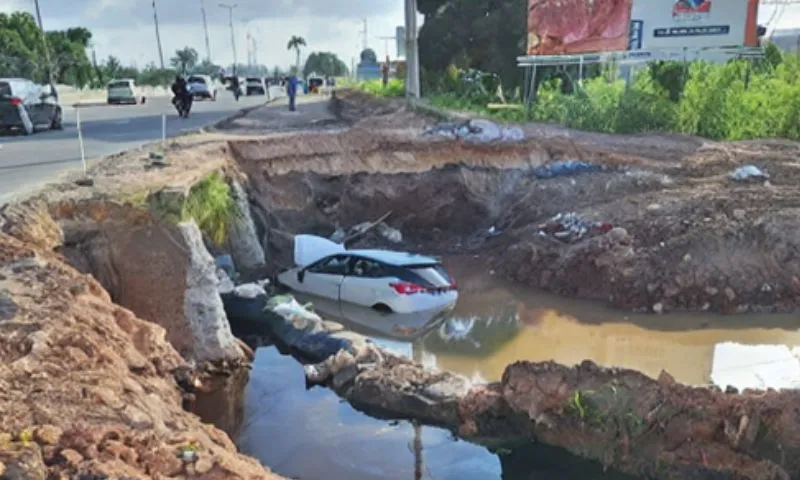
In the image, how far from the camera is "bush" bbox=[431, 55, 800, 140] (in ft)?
88.6

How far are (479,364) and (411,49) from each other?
25.7m

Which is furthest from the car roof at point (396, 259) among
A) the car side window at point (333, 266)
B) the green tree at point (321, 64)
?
the green tree at point (321, 64)

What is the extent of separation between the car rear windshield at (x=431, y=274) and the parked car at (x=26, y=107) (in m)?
18.6

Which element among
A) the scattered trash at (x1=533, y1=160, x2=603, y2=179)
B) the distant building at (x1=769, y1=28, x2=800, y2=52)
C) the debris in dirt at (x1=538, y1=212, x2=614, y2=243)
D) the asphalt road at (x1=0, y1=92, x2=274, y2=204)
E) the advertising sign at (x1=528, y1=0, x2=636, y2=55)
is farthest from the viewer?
the distant building at (x1=769, y1=28, x2=800, y2=52)

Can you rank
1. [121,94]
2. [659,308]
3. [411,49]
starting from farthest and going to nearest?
[121,94] → [411,49] → [659,308]

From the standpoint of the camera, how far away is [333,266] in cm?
1800

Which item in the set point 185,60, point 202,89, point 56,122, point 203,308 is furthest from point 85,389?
point 185,60

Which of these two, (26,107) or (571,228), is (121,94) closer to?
(26,107)

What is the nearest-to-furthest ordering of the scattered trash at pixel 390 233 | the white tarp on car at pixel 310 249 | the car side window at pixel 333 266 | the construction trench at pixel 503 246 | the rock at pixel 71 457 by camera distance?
the rock at pixel 71 457 → the construction trench at pixel 503 246 → the car side window at pixel 333 266 → the white tarp on car at pixel 310 249 → the scattered trash at pixel 390 233

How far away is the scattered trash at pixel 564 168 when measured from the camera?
24.8 metres

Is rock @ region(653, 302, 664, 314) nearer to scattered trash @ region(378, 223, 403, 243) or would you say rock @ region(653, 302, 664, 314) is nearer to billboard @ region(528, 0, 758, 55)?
scattered trash @ region(378, 223, 403, 243)

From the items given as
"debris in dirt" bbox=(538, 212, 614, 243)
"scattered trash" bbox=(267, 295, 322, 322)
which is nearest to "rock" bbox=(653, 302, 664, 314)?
"debris in dirt" bbox=(538, 212, 614, 243)

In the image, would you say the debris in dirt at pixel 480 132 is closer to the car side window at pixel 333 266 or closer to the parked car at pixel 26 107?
the car side window at pixel 333 266

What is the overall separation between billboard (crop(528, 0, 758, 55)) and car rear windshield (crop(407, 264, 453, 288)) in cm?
1770
